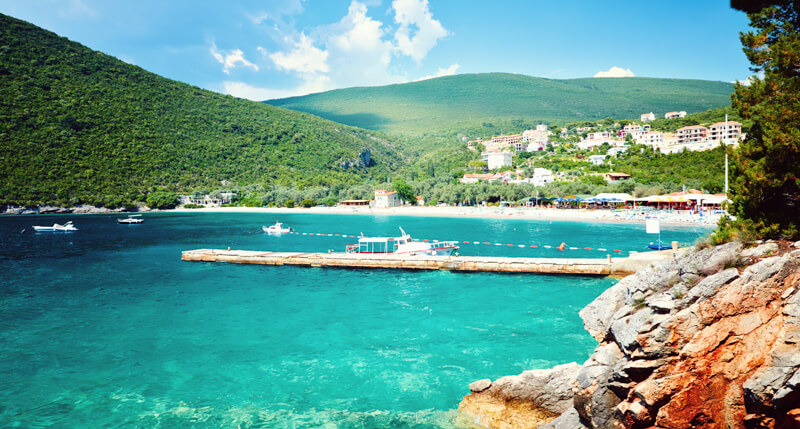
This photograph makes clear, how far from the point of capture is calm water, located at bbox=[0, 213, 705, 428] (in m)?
10.6

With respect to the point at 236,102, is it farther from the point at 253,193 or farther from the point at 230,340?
the point at 230,340

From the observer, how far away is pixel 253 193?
114375 mm

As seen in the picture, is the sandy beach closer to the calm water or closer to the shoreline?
the shoreline

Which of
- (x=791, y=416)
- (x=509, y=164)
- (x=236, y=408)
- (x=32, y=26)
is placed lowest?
(x=236, y=408)

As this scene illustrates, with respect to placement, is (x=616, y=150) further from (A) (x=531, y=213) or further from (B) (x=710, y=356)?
(B) (x=710, y=356)

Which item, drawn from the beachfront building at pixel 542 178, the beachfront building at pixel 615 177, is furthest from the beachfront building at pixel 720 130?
the beachfront building at pixel 542 178

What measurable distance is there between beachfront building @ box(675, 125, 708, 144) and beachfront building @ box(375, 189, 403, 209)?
252ft

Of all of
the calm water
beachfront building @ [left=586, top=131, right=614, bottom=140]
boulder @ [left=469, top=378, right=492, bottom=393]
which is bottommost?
the calm water

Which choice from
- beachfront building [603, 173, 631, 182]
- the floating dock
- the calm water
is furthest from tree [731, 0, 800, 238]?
beachfront building [603, 173, 631, 182]

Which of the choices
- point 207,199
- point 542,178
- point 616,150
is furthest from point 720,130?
point 207,199

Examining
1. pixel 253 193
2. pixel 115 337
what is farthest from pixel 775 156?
pixel 253 193

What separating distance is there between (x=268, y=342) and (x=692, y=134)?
12942cm

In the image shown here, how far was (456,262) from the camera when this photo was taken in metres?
27.2

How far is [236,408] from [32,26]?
7203 inches
